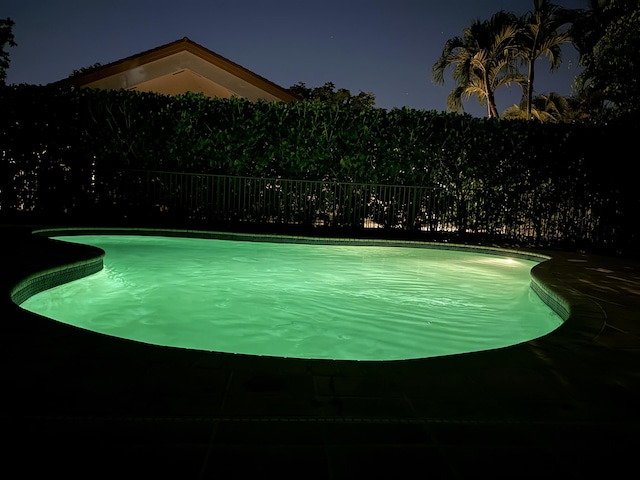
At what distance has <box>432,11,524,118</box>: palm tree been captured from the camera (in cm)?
2227

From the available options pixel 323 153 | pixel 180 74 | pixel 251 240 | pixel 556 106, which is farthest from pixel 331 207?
pixel 556 106

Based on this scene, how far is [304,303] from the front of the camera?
21.9 feet

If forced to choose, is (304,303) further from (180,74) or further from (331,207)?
(180,74)

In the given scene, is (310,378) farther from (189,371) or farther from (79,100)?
(79,100)

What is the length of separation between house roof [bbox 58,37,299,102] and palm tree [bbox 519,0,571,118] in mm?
11186

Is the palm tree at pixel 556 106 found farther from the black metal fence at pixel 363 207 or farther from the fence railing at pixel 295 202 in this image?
the fence railing at pixel 295 202

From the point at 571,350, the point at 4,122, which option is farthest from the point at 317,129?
the point at 571,350

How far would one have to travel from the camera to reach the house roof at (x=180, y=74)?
1446cm

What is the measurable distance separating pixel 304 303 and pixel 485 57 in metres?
19.6

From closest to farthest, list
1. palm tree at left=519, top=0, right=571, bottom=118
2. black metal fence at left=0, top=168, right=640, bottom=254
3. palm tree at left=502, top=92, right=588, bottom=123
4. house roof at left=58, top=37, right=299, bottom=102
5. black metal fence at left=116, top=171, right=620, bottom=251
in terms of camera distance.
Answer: black metal fence at left=0, top=168, right=640, bottom=254 < black metal fence at left=116, top=171, right=620, bottom=251 < house roof at left=58, top=37, right=299, bottom=102 < palm tree at left=519, top=0, right=571, bottom=118 < palm tree at left=502, top=92, right=588, bottom=123

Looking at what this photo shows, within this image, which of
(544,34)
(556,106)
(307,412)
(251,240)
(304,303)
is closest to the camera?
(307,412)

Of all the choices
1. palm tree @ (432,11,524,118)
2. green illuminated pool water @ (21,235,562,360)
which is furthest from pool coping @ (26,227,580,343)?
palm tree @ (432,11,524,118)

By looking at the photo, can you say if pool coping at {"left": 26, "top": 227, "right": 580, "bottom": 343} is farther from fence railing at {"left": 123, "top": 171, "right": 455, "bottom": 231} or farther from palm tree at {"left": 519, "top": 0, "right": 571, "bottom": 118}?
palm tree at {"left": 519, "top": 0, "right": 571, "bottom": 118}

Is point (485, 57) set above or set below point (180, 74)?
above
